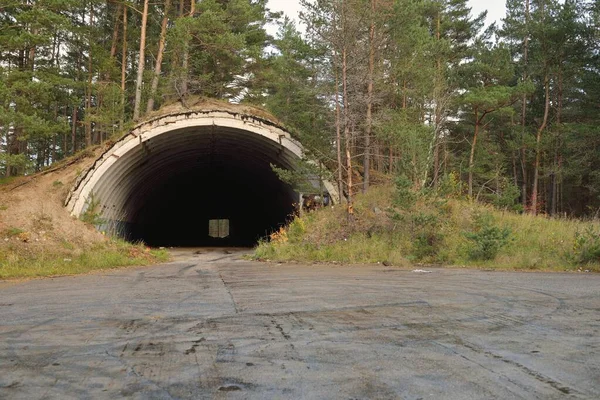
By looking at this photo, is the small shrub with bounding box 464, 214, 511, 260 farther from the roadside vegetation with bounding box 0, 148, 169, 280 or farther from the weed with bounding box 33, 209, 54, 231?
the weed with bounding box 33, 209, 54, 231

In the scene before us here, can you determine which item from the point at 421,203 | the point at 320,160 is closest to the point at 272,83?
the point at 320,160

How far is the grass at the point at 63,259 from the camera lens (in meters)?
11.5

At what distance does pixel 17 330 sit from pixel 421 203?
1251 cm

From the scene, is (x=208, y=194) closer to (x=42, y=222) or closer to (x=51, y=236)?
(x=42, y=222)

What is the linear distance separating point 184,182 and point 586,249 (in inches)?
930

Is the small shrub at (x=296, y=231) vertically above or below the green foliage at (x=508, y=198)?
below

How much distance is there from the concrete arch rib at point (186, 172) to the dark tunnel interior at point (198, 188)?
5cm

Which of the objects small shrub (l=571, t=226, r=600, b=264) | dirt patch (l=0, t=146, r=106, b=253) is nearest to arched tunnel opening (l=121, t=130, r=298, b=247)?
dirt patch (l=0, t=146, r=106, b=253)

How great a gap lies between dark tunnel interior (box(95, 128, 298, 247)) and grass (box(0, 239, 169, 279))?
12.9ft

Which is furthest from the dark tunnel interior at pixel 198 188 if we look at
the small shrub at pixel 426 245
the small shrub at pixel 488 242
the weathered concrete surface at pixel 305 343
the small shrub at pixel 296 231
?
the weathered concrete surface at pixel 305 343

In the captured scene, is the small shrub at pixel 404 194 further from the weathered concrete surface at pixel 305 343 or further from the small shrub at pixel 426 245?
the weathered concrete surface at pixel 305 343

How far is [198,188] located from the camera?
3350cm

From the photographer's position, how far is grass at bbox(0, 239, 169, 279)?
11.5 m

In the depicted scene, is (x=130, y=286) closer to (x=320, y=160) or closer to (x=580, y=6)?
(x=320, y=160)
